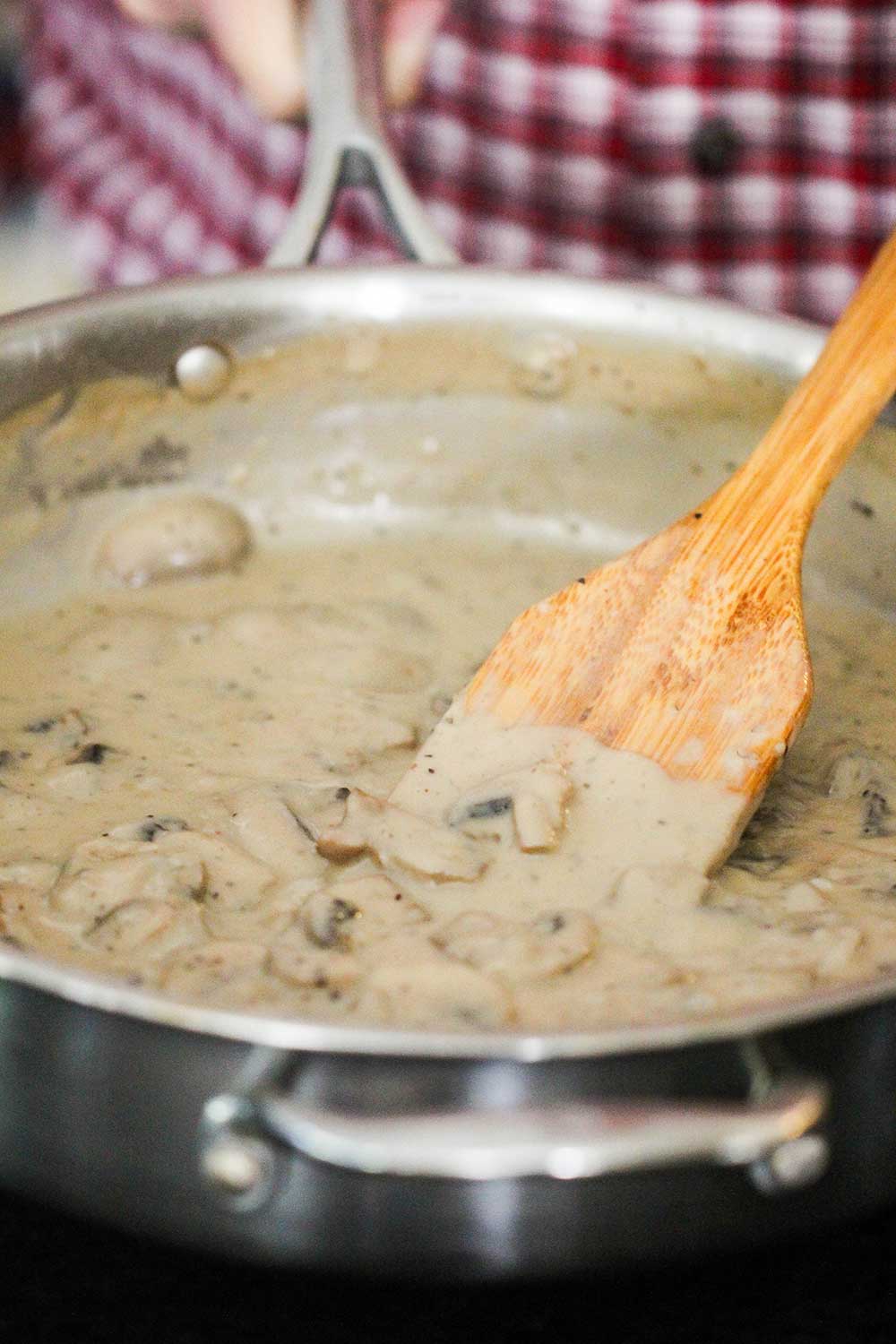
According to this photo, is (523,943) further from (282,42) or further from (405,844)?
(282,42)

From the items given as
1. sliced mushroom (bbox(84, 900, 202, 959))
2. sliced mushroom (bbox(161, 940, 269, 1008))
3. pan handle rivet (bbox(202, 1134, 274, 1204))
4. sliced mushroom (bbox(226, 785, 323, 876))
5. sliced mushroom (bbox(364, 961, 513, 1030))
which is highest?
pan handle rivet (bbox(202, 1134, 274, 1204))

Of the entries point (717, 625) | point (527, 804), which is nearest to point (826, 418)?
point (717, 625)

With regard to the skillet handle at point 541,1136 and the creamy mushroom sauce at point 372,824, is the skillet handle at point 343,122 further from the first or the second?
the skillet handle at point 541,1136

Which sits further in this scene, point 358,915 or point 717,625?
point 717,625

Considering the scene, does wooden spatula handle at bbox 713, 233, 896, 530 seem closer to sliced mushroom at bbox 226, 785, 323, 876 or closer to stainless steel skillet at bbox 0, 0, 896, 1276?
sliced mushroom at bbox 226, 785, 323, 876

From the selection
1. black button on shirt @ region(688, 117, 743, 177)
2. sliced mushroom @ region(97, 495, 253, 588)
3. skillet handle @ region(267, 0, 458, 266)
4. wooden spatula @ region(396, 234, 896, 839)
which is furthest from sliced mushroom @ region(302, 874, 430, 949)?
black button on shirt @ region(688, 117, 743, 177)
